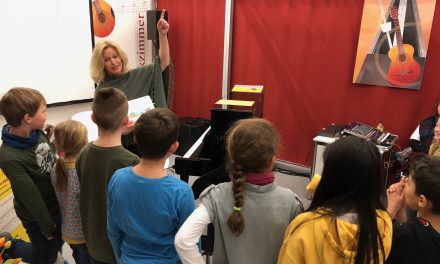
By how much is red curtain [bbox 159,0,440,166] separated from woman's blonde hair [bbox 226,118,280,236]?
2032 millimetres

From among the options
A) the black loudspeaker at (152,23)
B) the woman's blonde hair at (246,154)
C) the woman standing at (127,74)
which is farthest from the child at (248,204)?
the black loudspeaker at (152,23)

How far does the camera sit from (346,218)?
96 centimetres

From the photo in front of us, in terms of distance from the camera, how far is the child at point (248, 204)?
1.07 meters

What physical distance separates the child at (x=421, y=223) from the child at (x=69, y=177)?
1301 mm

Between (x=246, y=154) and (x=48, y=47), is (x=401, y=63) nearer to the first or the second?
(x=246, y=154)

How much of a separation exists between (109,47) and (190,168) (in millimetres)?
868

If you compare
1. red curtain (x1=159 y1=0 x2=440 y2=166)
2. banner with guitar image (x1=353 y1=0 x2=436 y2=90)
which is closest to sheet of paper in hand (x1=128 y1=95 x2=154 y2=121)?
red curtain (x1=159 y1=0 x2=440 y2=166)

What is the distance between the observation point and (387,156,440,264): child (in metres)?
1.04

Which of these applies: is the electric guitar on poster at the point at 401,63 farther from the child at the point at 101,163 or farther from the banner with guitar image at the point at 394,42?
the child at the point at 101,163

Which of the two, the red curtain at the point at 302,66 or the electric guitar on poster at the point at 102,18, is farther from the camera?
the electric guitar on poster at the point at 102,18

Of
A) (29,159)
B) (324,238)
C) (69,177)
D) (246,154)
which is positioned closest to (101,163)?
(69,177)

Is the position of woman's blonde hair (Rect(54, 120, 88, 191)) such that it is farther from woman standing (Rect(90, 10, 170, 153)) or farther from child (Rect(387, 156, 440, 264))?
child (Rect(387, 156, 440, 264))

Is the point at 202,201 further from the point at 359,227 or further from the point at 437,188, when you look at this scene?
the point at 437,188

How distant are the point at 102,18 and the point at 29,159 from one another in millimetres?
2491
